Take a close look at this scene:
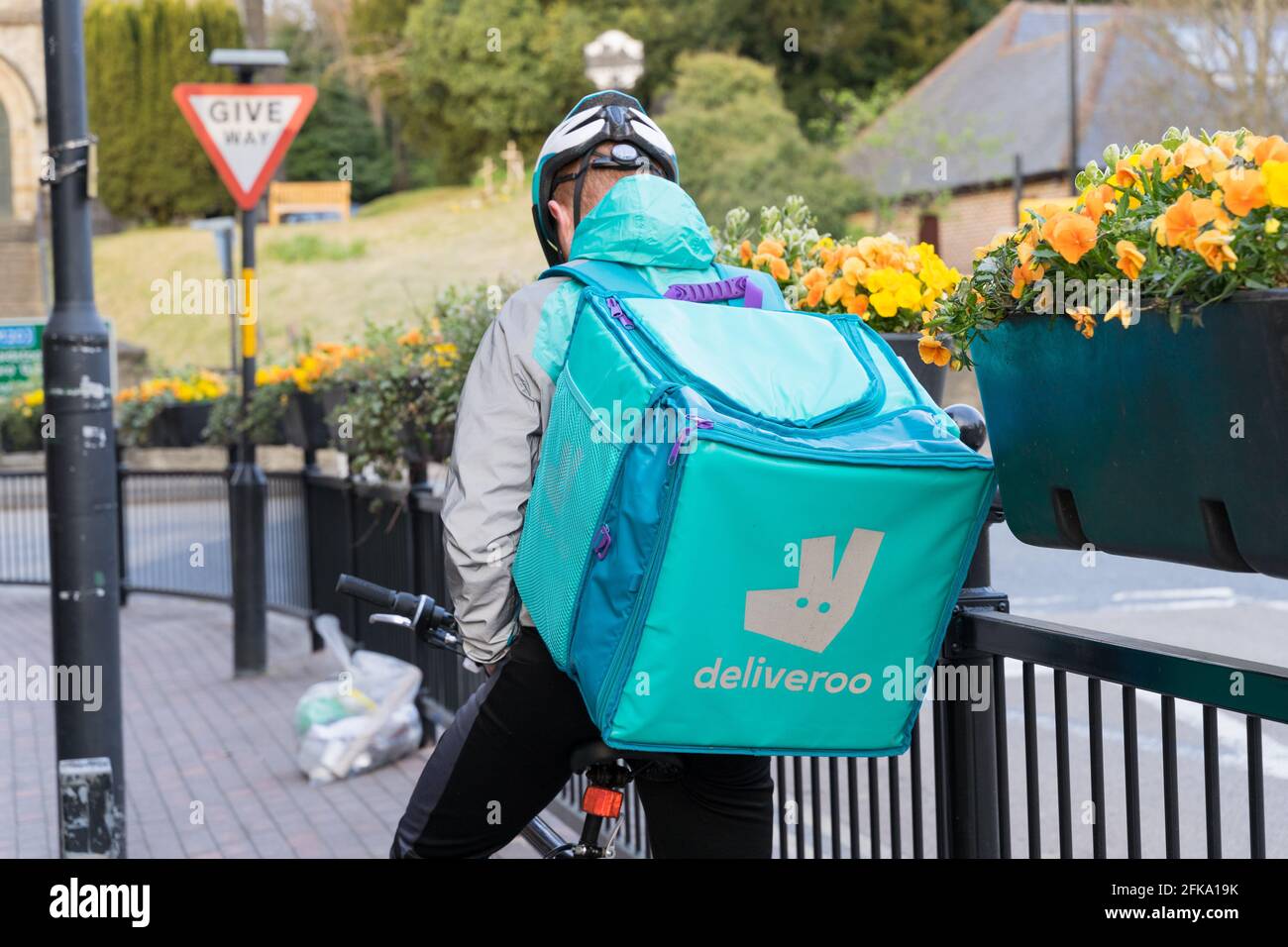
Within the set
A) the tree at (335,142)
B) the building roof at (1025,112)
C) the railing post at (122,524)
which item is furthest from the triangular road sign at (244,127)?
the tree at (335,142)

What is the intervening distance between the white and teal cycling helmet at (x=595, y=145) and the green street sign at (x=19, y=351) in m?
2.86

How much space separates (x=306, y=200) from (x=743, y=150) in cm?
2210

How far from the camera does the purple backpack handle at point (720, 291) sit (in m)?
2.44

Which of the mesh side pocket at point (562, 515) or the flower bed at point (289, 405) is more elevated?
the mesh side pocket at point (562, 515)

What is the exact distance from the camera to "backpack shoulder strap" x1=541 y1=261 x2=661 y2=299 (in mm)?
2387

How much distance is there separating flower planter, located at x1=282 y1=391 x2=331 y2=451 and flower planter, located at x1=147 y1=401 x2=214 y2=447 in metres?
2.89

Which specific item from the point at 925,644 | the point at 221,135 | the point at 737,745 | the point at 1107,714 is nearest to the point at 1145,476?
the point at 925,644

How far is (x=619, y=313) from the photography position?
88.3 inches

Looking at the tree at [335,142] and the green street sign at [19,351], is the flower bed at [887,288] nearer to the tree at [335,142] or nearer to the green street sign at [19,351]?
the green street sign at [19,351]

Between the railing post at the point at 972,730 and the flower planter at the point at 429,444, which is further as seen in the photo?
the flower planter at the point at 429,444

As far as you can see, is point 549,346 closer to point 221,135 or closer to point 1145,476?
point 1145,476

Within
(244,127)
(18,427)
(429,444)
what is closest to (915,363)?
(429,444)
